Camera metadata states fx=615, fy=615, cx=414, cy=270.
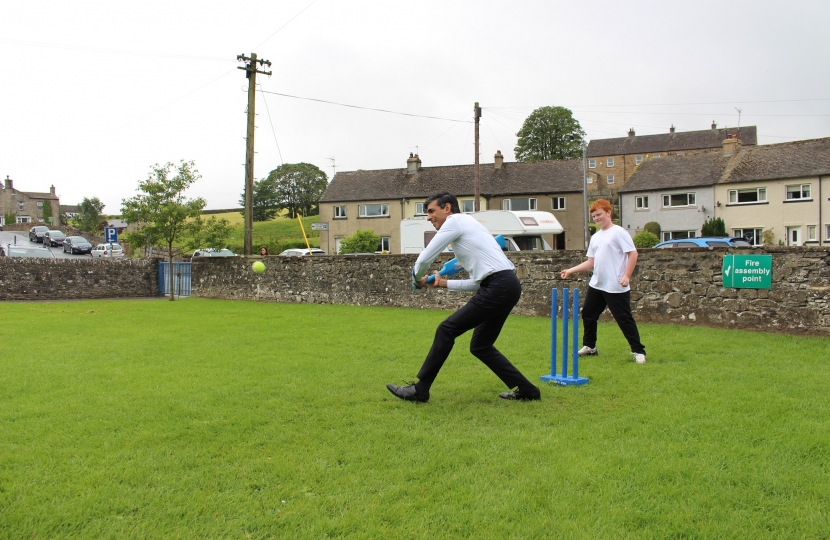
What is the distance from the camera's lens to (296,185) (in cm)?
8894

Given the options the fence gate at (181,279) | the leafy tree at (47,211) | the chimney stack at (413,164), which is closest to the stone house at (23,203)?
the leafy tree at (47,211)

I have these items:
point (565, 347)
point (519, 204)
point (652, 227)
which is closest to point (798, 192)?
point (652, 227)

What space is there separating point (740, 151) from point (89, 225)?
244ft

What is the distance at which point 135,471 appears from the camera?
13.0 ft

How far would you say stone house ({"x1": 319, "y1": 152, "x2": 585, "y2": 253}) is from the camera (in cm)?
4818

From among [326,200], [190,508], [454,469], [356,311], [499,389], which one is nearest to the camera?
[190,508]

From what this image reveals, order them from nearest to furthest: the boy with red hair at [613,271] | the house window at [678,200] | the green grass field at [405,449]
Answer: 1. the green grass field at [405,449]
2. the boy with red hair at [613,271]
3. the house window at [678,200]

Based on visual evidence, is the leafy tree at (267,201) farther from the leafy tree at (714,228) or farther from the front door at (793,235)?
the front door at (793,235)

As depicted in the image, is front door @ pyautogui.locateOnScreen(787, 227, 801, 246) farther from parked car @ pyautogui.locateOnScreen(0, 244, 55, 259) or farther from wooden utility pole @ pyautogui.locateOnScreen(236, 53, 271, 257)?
parked car @ pyautogui.locateOnScreen(0, 244, 55, 259)

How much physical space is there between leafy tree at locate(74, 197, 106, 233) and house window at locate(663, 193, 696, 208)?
67.5 m

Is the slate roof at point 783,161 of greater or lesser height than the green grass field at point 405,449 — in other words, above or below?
above

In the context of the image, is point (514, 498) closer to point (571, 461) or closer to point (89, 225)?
point (571, 461)

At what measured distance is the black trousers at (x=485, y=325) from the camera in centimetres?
559

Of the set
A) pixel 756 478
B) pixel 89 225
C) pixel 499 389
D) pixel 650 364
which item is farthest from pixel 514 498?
pixel 89 225
